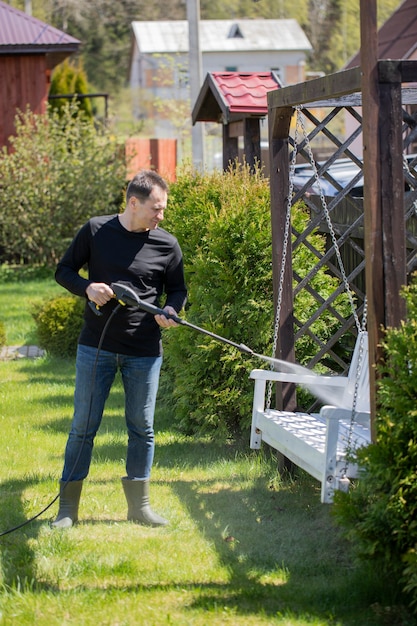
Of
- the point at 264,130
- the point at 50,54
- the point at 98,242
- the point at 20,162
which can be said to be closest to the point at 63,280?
the point at 98,242

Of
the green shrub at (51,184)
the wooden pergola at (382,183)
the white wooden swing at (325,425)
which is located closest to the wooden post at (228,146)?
the white wooden swing at (325,425)

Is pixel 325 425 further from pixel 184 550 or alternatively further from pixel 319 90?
pixel 319 90

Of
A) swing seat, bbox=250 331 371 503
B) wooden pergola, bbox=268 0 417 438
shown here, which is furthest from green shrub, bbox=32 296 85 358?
wooden pergola, bbox=268 0 417 438

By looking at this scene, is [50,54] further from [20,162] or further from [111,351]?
[111,351]

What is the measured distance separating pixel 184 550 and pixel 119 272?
152 centimetres

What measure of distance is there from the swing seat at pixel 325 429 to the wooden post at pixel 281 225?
0.80ft

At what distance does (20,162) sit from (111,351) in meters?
14.2

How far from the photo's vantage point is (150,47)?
195ft

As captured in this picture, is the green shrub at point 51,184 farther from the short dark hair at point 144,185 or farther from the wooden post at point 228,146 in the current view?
the short dark hair at point 144,185

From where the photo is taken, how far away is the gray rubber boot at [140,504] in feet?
17.5

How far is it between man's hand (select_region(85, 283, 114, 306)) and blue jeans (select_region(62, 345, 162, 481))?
0.36 meters

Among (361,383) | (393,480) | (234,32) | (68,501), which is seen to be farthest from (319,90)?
(234,32)

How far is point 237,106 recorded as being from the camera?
9633mm

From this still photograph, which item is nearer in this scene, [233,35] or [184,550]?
[184,550]
